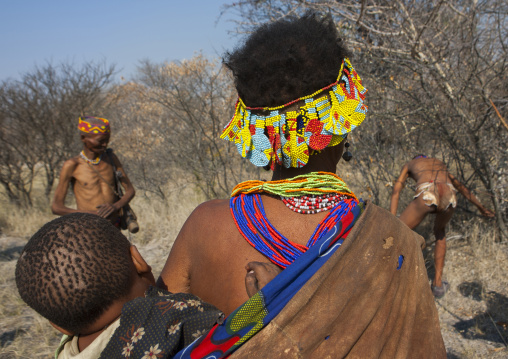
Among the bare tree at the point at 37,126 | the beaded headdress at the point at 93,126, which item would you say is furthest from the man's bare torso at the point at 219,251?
the bare tree at the point at 37,126

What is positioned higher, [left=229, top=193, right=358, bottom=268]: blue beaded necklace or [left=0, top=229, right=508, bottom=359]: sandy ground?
[left=229, top=193, right=358, bottom=268]: blue beaded necklace

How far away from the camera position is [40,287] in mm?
1137

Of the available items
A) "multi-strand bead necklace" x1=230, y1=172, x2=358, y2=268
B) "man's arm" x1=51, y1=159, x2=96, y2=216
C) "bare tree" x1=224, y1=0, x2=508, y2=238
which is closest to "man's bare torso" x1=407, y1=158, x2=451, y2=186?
"bare tree" x1=224, y1=0, x2=508, y2=238

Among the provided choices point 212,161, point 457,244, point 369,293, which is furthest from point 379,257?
point 212,161

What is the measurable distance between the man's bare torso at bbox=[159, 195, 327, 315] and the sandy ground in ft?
10.0

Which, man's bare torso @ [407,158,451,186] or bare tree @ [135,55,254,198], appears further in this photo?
bare tree @ [135,55,254,198]

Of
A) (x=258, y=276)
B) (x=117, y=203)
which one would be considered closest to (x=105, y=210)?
(x=117, y=203)

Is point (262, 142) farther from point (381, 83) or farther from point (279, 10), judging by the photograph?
point (279, 10)

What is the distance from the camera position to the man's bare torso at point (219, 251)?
122 cm

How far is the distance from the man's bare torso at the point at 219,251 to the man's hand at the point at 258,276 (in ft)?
0.43

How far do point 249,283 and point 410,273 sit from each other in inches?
18.6

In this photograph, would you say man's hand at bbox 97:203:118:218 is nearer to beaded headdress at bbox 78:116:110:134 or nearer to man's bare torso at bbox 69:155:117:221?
man's bare torso at bbox 69:155:117:221

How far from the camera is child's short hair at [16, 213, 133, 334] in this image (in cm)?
Answer: 113

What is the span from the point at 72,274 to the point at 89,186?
3.86 m
